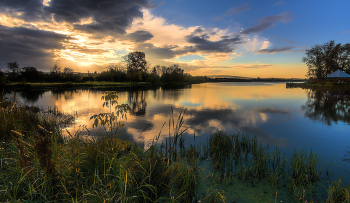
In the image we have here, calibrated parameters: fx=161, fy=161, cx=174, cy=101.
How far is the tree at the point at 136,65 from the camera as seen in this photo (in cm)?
6506

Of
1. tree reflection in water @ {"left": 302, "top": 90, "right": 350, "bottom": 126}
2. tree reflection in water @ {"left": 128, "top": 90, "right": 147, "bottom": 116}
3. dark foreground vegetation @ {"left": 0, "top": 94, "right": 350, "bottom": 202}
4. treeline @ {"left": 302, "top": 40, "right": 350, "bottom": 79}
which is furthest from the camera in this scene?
treeline @ {"left": 302, "top": 40, "right": 350, "bottom": 79}

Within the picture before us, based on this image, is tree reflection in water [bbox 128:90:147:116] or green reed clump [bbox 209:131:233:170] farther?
tree reflection in water [bbox 128:90:147:116]

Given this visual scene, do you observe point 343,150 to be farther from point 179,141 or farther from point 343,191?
point 179,141

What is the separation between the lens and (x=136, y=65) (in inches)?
2596

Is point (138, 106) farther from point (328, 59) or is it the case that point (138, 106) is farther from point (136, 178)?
point (328, 59)

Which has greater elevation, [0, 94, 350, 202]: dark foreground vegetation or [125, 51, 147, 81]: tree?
[125, 51, 147, 81]: tree

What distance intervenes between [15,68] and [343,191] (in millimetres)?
83556

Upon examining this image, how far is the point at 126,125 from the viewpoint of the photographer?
898 centimetres

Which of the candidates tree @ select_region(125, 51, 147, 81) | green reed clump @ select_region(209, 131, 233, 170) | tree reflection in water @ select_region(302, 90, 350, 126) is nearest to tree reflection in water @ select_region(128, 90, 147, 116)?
green reed clump @ select_region(209, 131, 233, 170)

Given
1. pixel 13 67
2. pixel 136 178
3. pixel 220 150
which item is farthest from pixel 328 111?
pixel 13 67

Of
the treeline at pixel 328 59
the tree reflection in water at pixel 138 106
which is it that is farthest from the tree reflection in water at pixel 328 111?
the treeline at pixel 328 59

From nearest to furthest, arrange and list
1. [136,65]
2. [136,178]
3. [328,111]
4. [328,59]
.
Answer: [136,178]
[328,111]
[328,59]
[136,65]

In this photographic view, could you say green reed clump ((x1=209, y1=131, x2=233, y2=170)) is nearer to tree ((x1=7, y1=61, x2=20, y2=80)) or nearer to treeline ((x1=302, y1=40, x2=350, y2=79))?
treeline ((x1=302, y1=40, x2=350, y2=79))

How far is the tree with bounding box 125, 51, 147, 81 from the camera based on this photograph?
65.1m
